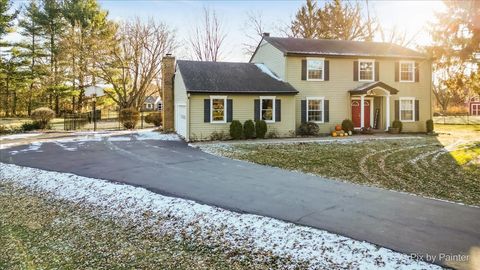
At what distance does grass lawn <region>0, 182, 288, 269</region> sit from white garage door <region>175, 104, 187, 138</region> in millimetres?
12871

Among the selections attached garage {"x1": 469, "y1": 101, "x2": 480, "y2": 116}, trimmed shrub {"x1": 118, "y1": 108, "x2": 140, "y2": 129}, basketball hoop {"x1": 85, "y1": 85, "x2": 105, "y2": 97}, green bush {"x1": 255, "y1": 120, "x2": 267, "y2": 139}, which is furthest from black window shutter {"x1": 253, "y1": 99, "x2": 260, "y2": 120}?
attached garage {"x1": 469, "y1": 101, "x2": 480, "y2": 116}

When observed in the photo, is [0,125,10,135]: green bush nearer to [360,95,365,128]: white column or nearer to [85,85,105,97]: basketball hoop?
[85,85,105,97]: basketball hoop

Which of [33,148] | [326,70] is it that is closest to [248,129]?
[326,70]

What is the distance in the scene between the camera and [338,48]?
942 inches

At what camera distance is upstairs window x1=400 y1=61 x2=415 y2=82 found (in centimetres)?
2422

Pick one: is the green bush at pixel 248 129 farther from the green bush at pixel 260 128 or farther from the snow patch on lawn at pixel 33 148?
the snow patch on lawn at pixel 33 148

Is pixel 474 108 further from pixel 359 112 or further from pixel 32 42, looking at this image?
pixel 32 42

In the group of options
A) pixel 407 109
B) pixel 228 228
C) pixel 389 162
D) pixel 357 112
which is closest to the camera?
pixel 228 228

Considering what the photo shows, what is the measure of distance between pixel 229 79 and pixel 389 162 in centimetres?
1133

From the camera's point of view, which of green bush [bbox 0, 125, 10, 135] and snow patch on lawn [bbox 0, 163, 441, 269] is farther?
green bush [bbox 0, 125, 10, 135]

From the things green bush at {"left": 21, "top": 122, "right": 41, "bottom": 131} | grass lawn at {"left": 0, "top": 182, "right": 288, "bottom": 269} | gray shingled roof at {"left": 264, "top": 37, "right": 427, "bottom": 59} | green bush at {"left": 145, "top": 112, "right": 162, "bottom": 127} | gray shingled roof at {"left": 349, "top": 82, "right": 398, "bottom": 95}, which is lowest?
grass lawn at {"left": 0, "top": 182, "right": 288, "bottom": 269}

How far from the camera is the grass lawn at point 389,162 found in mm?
9062

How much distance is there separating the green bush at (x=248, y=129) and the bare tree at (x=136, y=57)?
17027 millimetres

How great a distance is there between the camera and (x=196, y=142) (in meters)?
19.2
